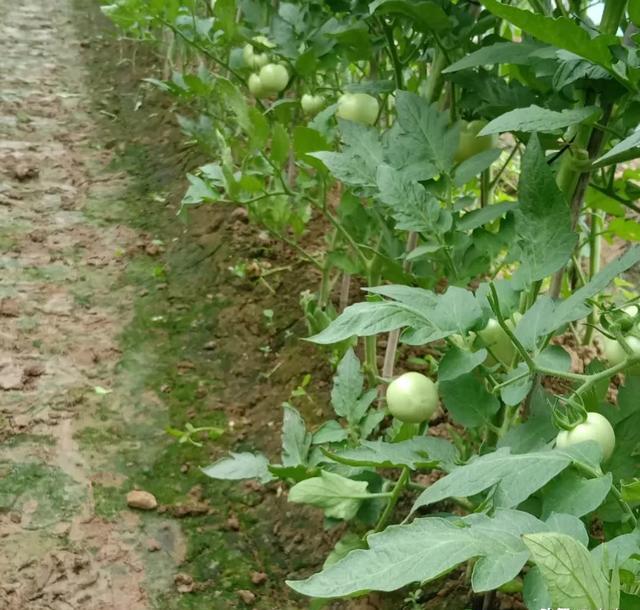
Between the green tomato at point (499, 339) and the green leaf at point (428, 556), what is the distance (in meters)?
0.26

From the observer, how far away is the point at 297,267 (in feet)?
6.14

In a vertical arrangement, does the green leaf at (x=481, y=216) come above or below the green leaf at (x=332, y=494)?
above

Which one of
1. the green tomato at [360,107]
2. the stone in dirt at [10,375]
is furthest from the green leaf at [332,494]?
the stone in dirt at [10,375]

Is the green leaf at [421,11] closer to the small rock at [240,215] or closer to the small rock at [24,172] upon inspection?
the small rock at [240,215]

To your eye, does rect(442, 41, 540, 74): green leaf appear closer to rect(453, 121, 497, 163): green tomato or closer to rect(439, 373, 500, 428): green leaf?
rect(453, 121, 497, 163): green tomato

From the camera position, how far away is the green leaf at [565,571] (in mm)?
438

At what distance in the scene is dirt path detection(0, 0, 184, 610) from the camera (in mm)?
1183

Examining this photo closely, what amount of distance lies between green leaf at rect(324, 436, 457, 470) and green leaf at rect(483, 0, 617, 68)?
374mm

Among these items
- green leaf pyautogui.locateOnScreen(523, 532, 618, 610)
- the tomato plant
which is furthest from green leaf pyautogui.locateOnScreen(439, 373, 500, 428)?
green leaf pyautogui.locateOnScreen(523, 532, 618, 610)

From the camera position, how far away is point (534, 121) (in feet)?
2.16

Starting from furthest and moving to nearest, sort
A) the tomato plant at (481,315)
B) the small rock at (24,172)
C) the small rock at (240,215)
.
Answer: the small rock at (24,172) < the small rock at (240,215) < the tomato plant at (481,315)

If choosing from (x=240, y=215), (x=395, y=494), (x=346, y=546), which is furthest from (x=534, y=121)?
(x=240, y=215)

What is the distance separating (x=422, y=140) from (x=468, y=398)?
312mm

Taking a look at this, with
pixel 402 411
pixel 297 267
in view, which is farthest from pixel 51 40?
pixel 402 411
